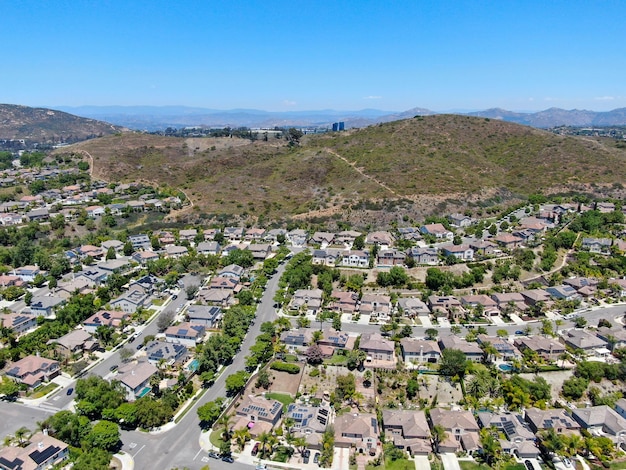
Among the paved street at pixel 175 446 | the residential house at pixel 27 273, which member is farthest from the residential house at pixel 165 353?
the residential house at pixel 27 273

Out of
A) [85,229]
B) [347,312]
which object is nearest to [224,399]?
[347,312]

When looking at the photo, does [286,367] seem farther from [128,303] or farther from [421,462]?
[128,303]

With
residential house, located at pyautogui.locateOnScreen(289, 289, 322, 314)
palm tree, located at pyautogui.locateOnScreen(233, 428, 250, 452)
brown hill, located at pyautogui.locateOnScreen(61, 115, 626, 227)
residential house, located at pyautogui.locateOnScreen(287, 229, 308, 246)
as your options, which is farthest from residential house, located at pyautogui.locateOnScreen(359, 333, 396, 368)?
brown hill, located at pyautogui.locateOnScreen(61, 115, 626, 227)

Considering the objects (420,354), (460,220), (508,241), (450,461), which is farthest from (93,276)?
(508,241)

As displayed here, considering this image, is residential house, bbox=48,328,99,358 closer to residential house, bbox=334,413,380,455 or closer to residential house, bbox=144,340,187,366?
residential house, bbox=144,340,187,366

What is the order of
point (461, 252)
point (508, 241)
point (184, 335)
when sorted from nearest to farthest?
point (184, 335), point (461, 252), point (508, 241)

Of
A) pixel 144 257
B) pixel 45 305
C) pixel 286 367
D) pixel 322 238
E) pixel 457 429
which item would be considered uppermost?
pixel 322 238
